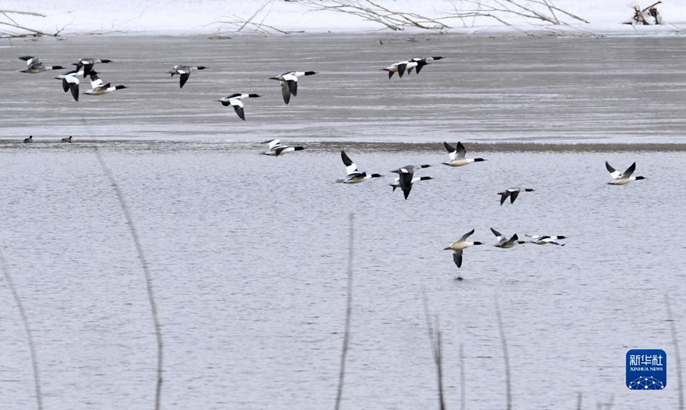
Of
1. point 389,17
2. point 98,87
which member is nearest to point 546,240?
point 98,87

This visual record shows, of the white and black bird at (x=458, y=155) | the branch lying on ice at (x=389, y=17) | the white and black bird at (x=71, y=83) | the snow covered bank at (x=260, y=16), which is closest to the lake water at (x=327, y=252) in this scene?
the white and black bird at (x=458, y=155)

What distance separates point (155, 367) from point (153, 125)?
819 centimetres

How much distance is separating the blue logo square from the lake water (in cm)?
5

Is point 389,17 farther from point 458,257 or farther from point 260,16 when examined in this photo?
point 458,257

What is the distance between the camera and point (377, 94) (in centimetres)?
1565

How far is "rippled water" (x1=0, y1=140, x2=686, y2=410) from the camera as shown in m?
4.95

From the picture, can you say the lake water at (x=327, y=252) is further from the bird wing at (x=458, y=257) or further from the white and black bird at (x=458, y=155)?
the white and black bird at (x=458, y=155)

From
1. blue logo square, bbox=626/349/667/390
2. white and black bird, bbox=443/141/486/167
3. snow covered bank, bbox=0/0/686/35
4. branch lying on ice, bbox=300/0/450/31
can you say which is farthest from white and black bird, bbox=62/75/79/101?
snow covered bank, bbox=0/0/686/35

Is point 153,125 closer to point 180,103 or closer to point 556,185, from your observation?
point 180,103

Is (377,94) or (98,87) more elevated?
(98,87)

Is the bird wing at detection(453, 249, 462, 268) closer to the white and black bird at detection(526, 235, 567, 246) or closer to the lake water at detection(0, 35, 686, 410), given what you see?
the lake water at detection(0, 35, 686, 410)

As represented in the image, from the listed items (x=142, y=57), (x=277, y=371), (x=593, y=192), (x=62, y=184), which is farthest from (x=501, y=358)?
(x=142, y=57)

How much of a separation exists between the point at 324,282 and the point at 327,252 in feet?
2.48

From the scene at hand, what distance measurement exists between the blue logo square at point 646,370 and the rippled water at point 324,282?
48 millimetres
